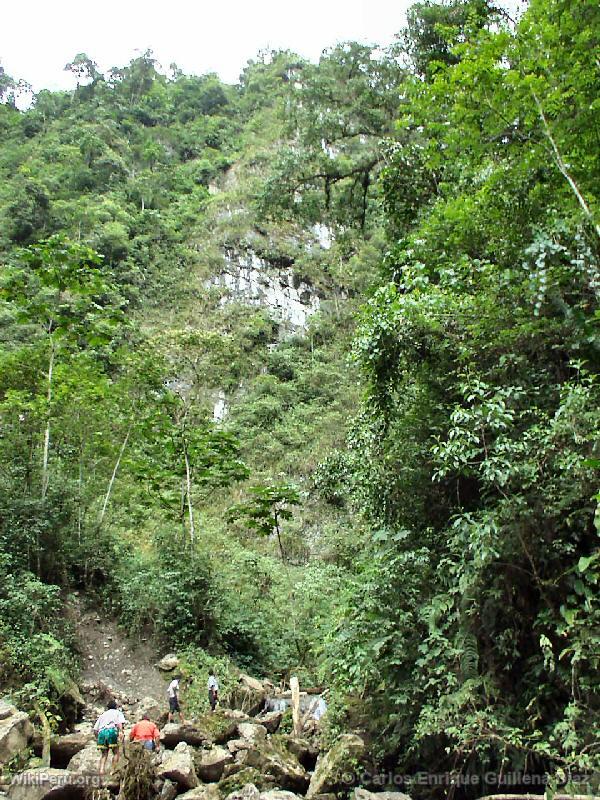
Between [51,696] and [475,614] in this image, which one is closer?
[475,614]

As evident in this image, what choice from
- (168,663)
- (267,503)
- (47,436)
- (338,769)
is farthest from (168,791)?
(267,503)

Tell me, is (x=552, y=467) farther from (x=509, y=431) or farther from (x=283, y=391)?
(x=283, y=391)

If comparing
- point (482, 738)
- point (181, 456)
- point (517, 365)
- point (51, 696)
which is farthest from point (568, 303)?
point (181, 456)

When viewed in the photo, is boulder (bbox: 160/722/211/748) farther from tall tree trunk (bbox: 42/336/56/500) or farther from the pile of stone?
tall tree trunk (bbox: 42/336/56/500)

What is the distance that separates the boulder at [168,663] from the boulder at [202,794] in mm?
5483

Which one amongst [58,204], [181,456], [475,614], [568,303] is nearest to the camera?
[475,614]

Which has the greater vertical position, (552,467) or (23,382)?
(23,382)

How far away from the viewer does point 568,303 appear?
5297 mm

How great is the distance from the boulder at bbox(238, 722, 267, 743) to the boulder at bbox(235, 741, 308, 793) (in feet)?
3.08

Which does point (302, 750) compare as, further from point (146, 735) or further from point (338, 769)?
point (146, 735)

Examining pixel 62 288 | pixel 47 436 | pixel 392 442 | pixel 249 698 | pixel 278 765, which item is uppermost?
pixel 62 288

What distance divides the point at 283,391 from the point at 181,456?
10.9m

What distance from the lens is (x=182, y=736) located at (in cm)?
677

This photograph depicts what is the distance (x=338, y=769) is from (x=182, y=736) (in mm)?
2405
